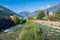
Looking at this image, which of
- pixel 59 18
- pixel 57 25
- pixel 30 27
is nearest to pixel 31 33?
pixel 30 27

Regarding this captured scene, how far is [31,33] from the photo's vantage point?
1641 inches

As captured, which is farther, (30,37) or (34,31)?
(34,31)

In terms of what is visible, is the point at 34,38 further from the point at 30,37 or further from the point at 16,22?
the point at 16,22

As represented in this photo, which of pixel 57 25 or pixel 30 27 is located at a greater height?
pixel 30 27

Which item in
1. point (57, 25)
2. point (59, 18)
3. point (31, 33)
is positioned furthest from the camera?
point (59, 18)

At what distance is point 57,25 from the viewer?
398 feet

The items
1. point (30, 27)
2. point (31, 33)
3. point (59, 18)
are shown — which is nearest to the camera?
point (31, 33)

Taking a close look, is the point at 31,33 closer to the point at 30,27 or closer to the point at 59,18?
the point at 30,27

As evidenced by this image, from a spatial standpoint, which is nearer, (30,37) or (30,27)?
(30,37)

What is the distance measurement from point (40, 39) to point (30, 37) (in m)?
2.46

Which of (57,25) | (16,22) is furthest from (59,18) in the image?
(57,25)

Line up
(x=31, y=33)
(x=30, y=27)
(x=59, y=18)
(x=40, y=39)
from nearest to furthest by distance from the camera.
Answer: (x=40, y=39)
(x=31, y=33)
(x=30, y=27)
(x=59, y=18)

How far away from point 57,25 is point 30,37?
3296 inches

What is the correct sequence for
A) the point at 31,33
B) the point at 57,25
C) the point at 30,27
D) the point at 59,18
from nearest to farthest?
the point at 31,33, the point at 30,27, the point at 57,25, the point at 59,18
